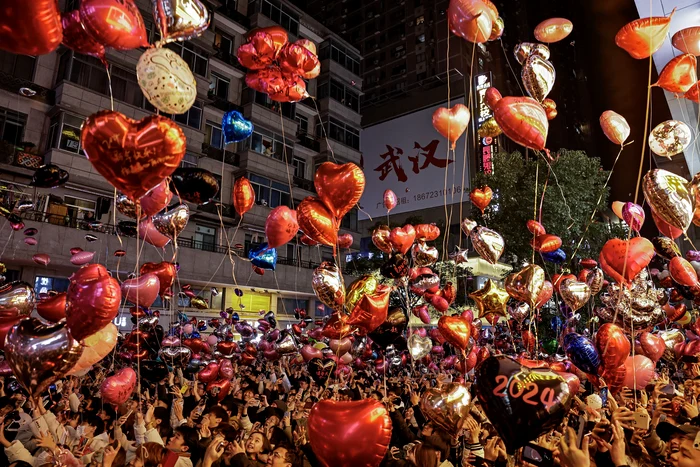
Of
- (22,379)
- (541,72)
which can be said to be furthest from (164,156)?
(541,72)

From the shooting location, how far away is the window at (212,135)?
21.4 meters

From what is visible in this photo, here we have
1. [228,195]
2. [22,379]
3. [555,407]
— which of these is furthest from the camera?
[228,195]

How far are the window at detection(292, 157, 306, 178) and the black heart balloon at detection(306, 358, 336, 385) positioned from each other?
1726 centimetres

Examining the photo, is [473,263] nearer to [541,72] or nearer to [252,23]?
[252,23]

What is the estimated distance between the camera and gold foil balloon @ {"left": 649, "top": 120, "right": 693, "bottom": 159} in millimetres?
6590

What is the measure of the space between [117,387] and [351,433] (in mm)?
3371

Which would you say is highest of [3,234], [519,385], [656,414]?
[3,234]

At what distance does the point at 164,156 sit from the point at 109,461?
2255 mm

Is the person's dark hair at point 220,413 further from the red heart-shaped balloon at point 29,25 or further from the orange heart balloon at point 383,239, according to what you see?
the orange heart balloon at point 383,239

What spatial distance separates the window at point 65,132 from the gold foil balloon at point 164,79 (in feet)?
48.9

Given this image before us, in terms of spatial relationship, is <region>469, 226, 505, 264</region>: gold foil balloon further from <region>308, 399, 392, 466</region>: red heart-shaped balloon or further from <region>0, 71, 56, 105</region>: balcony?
<region>0, 71, 56, 105</region>: balcony

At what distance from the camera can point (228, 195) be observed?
22.2 meters

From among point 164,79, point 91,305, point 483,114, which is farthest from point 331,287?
point 483,114

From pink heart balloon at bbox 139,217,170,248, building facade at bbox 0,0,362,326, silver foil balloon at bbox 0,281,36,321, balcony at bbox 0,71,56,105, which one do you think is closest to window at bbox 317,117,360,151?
building facade at bbox 0,0,362,326
